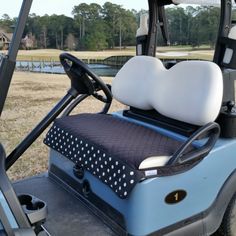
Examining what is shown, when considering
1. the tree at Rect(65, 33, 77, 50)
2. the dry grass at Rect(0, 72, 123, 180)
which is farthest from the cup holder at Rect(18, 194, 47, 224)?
the dry grass at Rect(0, 72, 123, 180)

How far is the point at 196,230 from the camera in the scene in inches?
80.0

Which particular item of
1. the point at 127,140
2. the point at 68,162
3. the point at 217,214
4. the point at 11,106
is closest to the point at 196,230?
the point at 217,214

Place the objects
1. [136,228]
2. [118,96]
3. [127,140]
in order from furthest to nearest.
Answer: [118,96] → [127,140] → [136,228]

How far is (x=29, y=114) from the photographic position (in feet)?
19.4

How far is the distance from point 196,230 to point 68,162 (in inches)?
35.9

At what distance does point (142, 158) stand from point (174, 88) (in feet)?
2.10

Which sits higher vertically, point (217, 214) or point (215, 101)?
point (215, 101)

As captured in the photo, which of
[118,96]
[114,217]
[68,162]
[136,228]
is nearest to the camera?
[136,228]

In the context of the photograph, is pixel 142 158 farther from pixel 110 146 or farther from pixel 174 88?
pixel 174 88

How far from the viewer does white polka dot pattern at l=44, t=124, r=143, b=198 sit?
1773 mm

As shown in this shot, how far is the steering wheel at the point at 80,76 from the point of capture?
2465mm

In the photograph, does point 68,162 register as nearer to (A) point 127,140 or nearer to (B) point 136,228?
(A) point 127,140

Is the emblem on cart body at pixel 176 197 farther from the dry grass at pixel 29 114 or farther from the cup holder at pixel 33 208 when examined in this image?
the dry grass at pixel 29 114

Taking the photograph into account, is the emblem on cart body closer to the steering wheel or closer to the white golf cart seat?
→ the white golf cart seat
